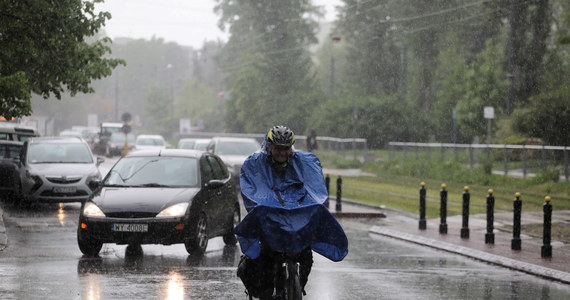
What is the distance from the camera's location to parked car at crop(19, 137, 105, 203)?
22672mm

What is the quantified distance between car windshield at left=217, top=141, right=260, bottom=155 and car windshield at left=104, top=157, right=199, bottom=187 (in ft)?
54.9

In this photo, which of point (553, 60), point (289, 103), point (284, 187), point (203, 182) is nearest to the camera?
point (284, 187)

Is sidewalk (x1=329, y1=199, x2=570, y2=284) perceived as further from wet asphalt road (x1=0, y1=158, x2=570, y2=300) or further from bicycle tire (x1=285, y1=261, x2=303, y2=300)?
bicycle tire (x1=285, y1=261, x2=303, y2=300)

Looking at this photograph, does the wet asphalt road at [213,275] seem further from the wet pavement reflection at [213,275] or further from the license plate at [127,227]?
the license plate at [127,227]

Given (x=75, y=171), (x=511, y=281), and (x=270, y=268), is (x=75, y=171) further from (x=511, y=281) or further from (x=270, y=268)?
(x=270, y=268)

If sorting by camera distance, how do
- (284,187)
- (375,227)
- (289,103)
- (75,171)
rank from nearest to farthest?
(284,187) → (375,227) → (75,171) → (289,103)

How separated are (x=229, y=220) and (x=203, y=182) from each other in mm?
1159

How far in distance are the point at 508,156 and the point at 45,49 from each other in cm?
1844

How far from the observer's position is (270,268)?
8.02 m

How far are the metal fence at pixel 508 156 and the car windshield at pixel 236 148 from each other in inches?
336

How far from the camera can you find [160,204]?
45.9ft

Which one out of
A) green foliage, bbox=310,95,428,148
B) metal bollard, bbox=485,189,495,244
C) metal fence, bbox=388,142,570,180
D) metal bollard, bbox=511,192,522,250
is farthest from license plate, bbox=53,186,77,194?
green foliage, bbox=310,95,428,148

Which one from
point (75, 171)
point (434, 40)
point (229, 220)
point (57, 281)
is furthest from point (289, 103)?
point (57, 281)

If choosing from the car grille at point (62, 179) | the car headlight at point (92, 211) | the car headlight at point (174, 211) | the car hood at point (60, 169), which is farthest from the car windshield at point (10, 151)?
the car headlight at point (174, 211)
